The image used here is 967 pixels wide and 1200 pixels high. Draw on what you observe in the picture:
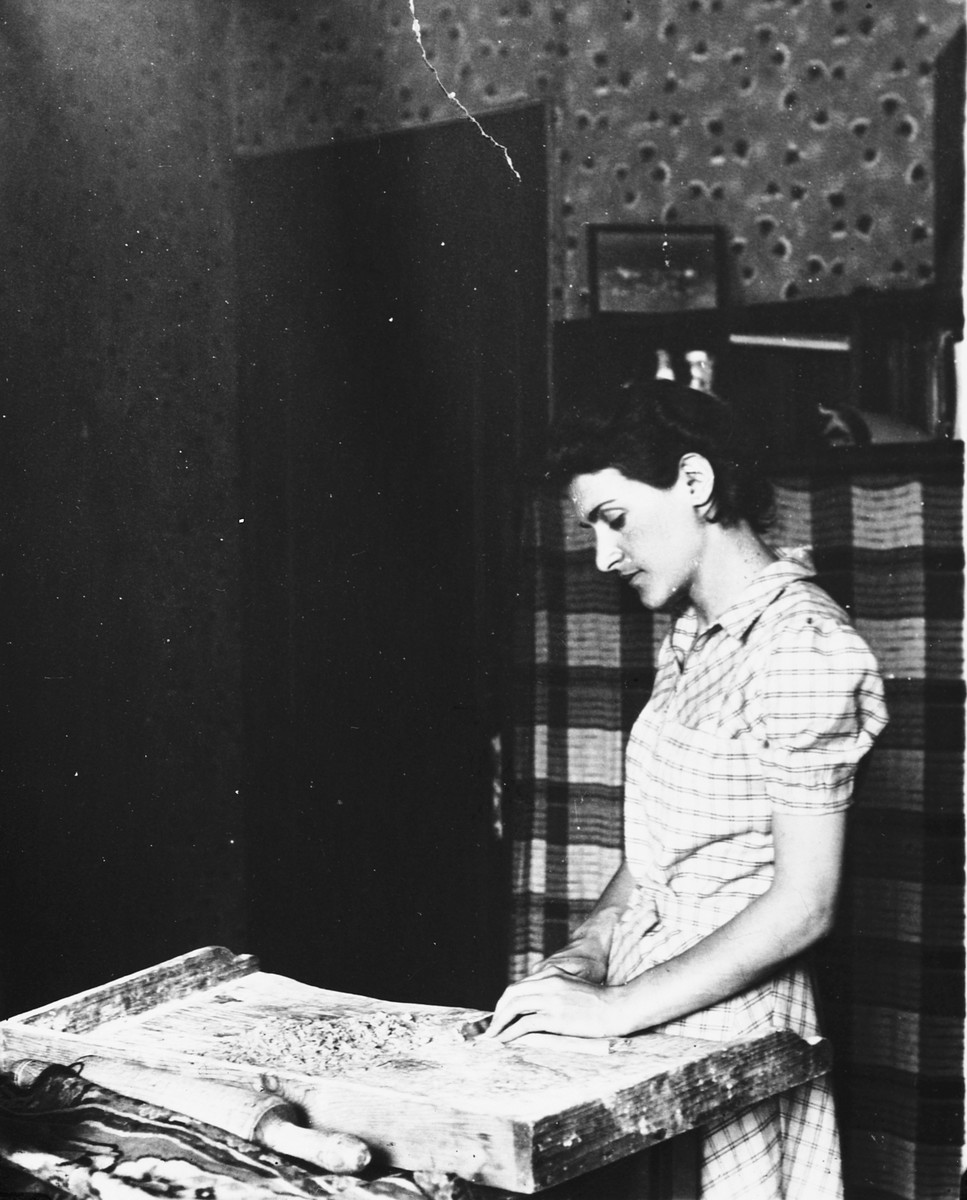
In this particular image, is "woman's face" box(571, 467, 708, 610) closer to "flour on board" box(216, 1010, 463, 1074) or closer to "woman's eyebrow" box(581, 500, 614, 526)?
"woman's eyebrow" box(581, 500, 614, 526)

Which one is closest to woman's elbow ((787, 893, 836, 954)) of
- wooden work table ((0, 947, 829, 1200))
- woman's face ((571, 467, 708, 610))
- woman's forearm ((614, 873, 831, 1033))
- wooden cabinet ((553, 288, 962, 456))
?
woman's forearm ((614, 873, 831, 1033))

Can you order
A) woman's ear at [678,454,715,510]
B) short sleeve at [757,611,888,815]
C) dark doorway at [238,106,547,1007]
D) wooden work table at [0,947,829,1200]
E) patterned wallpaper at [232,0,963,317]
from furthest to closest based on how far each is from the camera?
1. dark doorway at [238,106,547,1007]
2. woman's ear at [678,454,715,510]
3. patterned wallpaper at [232,0,963,317]
4. short sleeve at [757,611,888,815]
5. wooden work table at [0,947,829,1200]

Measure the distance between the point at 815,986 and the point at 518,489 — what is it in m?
0.77

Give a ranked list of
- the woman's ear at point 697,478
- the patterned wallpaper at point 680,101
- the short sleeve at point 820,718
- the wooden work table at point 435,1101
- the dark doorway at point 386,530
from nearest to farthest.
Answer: the wooden work table at point 435,1101, the short sleeve at point 820,718, the patterned wallpaper at point 680,101, the woman's ear at point 697,478, the dark doorway at point 386,530

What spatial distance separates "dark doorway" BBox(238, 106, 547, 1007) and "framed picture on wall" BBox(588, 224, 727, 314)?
0.10m

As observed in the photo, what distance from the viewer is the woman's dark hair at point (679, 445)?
1760mm

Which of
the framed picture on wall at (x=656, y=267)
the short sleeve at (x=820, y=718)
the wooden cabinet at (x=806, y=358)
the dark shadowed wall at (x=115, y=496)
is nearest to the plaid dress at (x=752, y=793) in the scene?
the short sleeve at (x=820, y=718)

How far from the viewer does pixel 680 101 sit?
1.81m

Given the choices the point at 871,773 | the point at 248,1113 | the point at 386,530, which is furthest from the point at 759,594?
the point at 248,1113

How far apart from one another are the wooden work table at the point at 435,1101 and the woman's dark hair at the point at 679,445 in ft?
2.09

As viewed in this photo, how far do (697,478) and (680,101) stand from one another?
48cm

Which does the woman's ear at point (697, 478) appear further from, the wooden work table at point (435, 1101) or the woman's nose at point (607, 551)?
the wooden work table at point (435, 1101)

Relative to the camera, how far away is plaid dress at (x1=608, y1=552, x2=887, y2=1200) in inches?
60.1

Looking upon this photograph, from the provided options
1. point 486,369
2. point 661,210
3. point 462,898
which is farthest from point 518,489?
point 462,898
